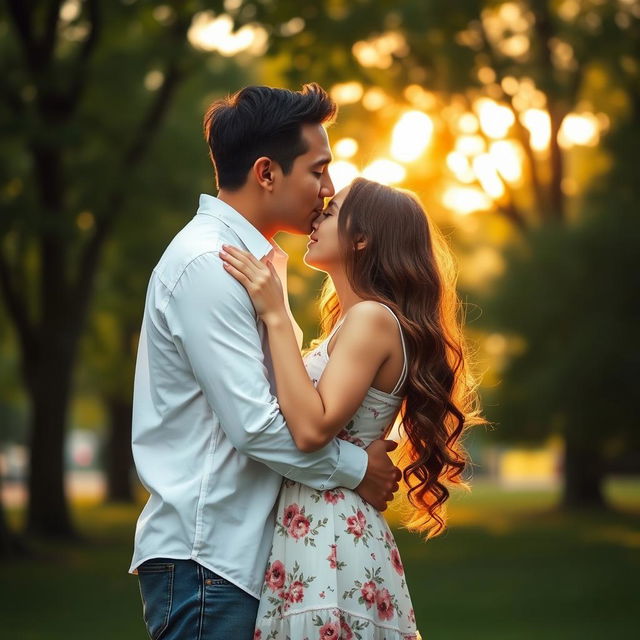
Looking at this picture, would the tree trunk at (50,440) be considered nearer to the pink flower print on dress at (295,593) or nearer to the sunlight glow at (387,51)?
the sunlight glow at (387,51)

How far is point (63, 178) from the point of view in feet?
54.2

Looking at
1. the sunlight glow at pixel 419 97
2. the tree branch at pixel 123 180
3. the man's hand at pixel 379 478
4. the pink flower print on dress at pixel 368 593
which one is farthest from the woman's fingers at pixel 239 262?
the sunlight glow at pixel 419 97

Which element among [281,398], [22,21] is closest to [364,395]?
[281,398]

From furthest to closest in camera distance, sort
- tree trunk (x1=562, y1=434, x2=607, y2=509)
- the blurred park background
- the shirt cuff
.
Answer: tree trunk (x1=562, y1=434, x2=607, y2=509), the blurred park background, the shirt cuff

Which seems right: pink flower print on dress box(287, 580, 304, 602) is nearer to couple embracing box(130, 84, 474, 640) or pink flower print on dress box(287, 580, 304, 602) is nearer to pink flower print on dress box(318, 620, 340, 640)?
couple embracing box(130, 84, 474, 640)

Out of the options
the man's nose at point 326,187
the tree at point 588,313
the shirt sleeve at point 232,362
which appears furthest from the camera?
the tree at point 588,313

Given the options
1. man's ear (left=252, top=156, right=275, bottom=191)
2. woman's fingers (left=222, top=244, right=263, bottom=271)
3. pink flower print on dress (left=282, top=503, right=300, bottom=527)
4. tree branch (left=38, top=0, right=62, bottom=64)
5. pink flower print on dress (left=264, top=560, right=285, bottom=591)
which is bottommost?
pink flower print on dress (left=264, top=560, right=285, bottom=591)

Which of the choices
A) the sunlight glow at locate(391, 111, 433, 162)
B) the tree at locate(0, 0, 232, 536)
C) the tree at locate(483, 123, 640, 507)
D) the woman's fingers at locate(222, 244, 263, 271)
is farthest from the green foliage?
the woman's fingers at locate(222, 244, 263, 271)

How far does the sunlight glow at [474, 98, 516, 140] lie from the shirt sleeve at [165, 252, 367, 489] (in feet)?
75.4

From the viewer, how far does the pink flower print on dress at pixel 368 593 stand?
3.44 meters

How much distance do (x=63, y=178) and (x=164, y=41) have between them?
2631 millimetres

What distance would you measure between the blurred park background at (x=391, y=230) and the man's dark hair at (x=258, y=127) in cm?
49

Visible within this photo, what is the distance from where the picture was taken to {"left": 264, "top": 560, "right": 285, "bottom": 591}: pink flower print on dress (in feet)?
10.9

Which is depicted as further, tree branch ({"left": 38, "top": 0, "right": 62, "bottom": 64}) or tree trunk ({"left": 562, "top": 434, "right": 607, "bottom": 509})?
tree trunk ({"left": 562, "top": 434, "right": 607, "bottom": 509})
